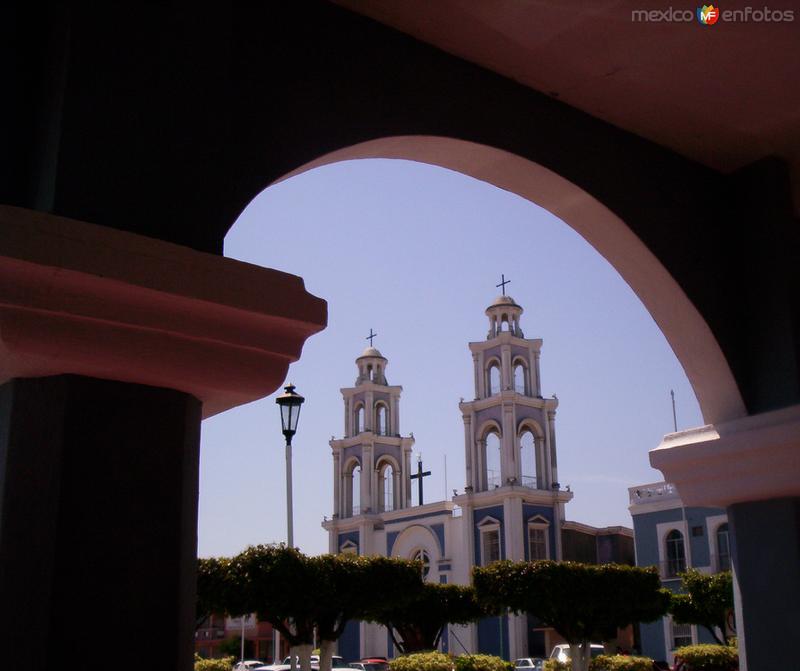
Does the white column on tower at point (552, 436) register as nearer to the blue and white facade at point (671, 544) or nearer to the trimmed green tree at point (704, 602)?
the blue and white facade at point (671, 544)

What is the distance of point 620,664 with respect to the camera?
13484mm

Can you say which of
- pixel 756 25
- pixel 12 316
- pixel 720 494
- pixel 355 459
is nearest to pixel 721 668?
pixel 720 494

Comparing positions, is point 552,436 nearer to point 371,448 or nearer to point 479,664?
point 371,448

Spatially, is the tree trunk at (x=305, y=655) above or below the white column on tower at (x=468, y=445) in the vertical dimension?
below

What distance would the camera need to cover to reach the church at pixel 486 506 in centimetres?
2589

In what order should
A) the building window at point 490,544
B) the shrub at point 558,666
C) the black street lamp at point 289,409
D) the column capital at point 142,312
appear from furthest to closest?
1. the building window at point 490,544
2. the shrub at point 558,666
3. the black street lamp at point 289,409
4. the column capital at point 142,312

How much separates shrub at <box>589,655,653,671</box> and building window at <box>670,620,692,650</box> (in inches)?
354

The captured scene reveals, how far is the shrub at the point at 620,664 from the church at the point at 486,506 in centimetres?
1123


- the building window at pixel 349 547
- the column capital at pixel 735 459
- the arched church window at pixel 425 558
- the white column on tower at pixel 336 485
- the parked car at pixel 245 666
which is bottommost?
the parked car at pixel 245 666

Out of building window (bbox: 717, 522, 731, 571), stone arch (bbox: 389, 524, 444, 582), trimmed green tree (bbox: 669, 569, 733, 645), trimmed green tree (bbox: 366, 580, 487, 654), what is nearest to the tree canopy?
trimmed green tree (bbox: 366, 580, 487, 654)

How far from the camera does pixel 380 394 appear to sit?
30578 millimetres

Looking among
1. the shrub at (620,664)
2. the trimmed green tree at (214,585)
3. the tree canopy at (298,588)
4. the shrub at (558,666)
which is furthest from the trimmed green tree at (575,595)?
the trimmed green tree at (214,585)

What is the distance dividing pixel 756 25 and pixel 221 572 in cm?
1083

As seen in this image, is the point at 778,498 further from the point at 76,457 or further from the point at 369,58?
the point at 76,457
